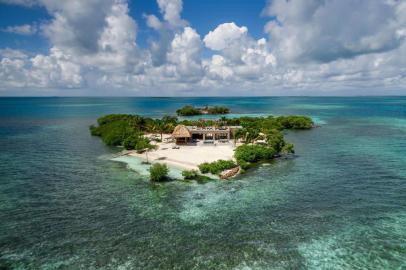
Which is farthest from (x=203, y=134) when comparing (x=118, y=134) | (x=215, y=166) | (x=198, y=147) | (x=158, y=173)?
(x=158, y=173)

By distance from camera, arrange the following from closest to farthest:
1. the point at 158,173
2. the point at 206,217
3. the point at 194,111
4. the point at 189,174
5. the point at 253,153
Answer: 1. the point at 206,217
2. the point at 158,173
3. the point at 189,174
4. the point at 253,153
5. the point at 194,111

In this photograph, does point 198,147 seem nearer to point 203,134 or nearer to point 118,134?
point 203,134

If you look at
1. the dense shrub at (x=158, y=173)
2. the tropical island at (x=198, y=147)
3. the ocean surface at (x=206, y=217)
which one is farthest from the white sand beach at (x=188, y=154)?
the ocean surface at (x=206, y=217)

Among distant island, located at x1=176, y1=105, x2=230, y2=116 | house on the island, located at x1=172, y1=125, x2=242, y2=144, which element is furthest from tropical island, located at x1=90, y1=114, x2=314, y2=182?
distant island, located at x1=176, y1=105, x2=230, y2=116

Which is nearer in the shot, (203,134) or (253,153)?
(253,153)

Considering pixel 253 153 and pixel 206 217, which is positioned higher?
pixel 253 153

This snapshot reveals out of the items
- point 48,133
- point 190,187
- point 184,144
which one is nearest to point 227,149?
point 184,144

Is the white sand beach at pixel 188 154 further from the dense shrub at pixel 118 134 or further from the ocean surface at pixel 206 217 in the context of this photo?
the dense shrub at pixel 118 134

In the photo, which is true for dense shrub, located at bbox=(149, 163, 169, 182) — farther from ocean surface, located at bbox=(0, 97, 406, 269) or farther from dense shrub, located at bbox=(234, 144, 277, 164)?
dense shrub, located at bbox=(234, 144, 277, 164)
